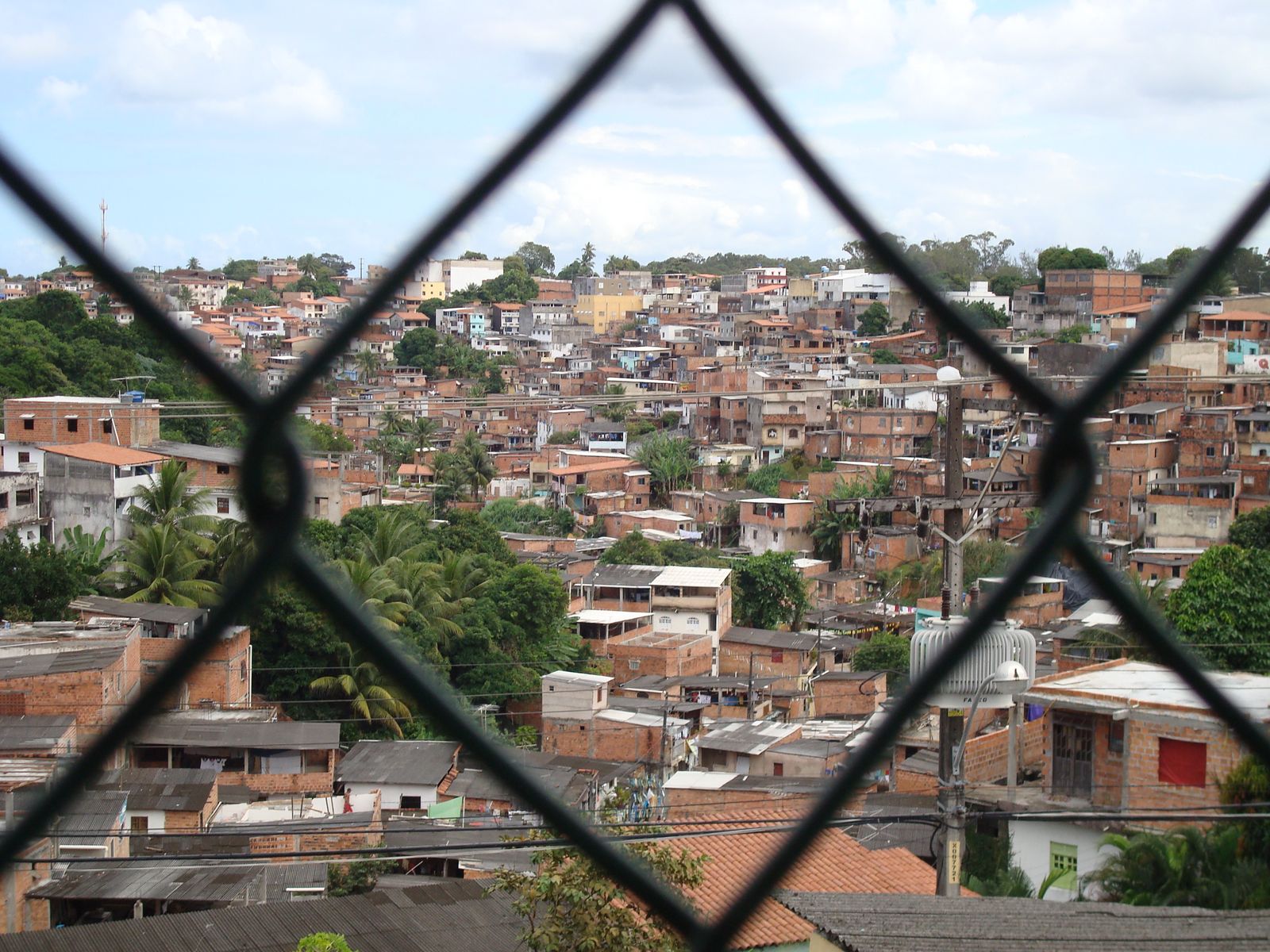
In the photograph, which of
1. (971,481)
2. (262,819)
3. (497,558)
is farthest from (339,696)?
(971,481)

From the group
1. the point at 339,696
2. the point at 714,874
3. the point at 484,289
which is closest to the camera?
the point at 714,874

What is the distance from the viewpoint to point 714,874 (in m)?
3.72

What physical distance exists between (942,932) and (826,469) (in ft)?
41.5

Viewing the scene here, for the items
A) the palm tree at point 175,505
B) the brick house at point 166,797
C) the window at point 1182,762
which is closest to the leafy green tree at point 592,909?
the window at point 1182,762

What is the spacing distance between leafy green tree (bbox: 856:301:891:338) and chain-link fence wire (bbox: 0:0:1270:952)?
2063cm

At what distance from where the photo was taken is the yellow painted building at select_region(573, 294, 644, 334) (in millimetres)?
28234

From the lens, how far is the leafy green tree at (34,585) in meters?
7.11

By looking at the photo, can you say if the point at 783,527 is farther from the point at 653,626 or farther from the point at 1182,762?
the point at 1182,762

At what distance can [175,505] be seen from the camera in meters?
8.62

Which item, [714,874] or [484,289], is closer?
[714,874]

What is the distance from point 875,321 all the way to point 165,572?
49.9 feet

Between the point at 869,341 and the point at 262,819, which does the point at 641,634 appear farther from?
the point at 869,341

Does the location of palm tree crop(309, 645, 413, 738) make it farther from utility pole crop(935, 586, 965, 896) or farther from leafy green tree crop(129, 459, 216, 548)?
utility pole crop(935, 586, 965, 896)

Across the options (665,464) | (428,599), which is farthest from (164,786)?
(665,464)
